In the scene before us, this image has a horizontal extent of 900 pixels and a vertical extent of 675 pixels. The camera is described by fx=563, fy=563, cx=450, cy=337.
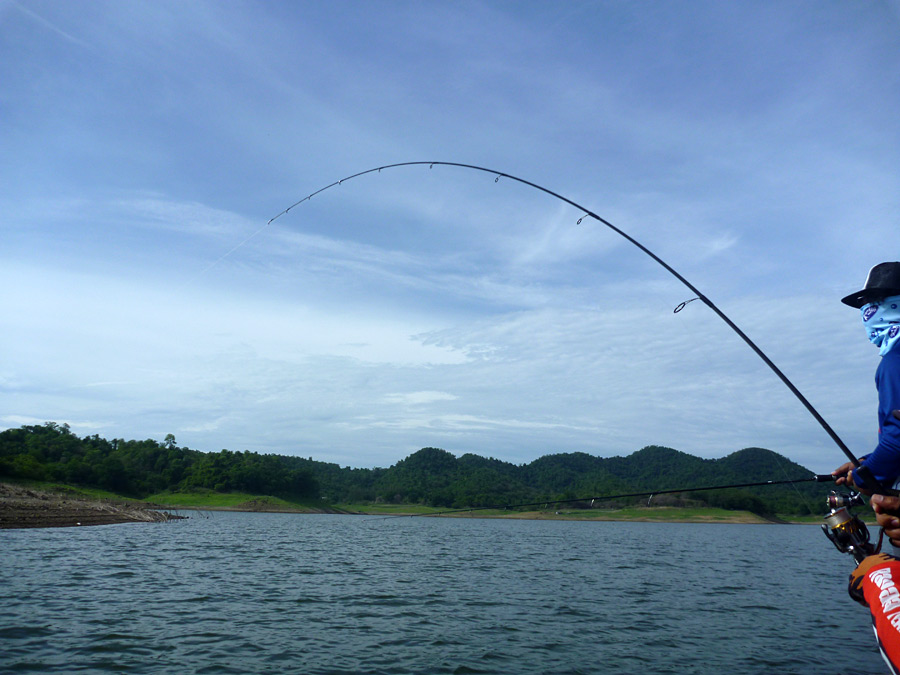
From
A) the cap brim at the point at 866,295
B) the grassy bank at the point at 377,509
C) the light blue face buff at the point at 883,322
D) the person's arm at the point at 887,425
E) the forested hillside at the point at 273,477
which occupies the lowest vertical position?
the grassy bank at the point at 377,509

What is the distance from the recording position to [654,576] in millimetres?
28109

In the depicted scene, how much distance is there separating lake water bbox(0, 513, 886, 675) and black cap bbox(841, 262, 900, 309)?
1012cm

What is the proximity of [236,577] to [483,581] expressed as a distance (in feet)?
32.9

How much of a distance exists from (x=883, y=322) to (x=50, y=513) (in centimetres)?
6286

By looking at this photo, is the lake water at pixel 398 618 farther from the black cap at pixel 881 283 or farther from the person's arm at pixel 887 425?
the black cap at pixel 881 283

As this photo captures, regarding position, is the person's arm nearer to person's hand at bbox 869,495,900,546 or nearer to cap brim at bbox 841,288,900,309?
person's hand at bbox 869,495,900,546

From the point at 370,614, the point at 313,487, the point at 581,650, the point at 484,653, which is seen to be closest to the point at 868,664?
the point at 581,650

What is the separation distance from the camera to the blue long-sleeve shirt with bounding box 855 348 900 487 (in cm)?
355

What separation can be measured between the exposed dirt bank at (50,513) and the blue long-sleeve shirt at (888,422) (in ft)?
168

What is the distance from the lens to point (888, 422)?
11.8 feet

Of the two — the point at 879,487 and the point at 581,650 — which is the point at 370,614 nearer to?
the point at 581,650

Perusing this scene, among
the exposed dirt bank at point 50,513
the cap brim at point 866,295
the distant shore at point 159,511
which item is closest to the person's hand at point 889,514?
the cap brim at point 866,295

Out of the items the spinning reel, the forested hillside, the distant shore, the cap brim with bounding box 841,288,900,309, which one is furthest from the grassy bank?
the cap brim with bounding box 841,288,900,309

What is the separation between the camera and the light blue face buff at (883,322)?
3857 mm
